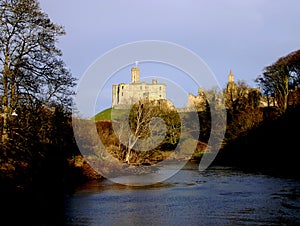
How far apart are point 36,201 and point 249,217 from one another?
9587 millimetres

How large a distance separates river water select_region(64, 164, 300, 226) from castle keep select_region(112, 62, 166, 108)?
53.7ft

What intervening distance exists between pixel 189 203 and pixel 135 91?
83.6 ft

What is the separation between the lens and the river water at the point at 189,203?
1298cm

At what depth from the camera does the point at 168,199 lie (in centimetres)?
1744

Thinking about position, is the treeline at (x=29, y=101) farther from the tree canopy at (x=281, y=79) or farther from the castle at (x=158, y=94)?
the tree canopy at (x=281, y=79)

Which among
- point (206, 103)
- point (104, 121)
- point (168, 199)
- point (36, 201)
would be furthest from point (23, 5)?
point (206, 103)

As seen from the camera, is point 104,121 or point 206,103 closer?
point 104,121

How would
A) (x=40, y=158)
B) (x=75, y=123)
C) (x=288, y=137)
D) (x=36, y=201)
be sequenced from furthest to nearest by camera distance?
(x=288, y=137), (x=75, y=123), (x=40, y=158), (x=36, y=201)

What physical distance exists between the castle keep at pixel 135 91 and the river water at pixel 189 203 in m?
16.4

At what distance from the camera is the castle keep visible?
3903cm

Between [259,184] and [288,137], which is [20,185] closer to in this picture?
[259,184]

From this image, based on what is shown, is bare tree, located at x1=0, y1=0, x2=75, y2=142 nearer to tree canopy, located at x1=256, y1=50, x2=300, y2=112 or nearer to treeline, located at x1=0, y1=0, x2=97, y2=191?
treeline, located at x1=0, y1=0, x2=97, y2=191

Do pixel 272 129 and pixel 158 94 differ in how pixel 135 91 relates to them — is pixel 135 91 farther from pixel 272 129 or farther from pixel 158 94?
pixel 272 129

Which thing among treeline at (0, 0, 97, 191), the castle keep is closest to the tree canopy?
the castle keep
